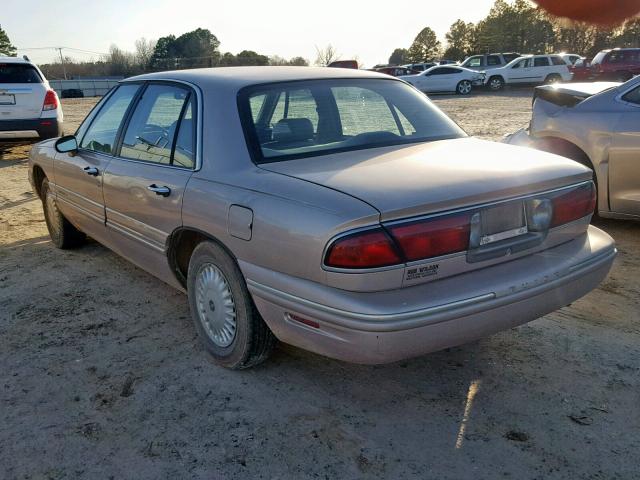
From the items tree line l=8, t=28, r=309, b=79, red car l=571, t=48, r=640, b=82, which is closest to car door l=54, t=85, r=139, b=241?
red car l=571, t=48, r=640, b=82

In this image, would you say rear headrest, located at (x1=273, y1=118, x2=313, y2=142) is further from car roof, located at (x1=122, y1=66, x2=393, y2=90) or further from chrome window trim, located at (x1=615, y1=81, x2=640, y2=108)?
chrome window trim, located at (x1=615, y1=81, x2=640, y2=108)

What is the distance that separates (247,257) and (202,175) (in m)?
0.56

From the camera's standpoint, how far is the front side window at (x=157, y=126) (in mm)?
3400

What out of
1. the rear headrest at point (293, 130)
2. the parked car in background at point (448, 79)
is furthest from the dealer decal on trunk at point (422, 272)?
the parked car in background at point (448, 79)

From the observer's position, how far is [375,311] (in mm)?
2336

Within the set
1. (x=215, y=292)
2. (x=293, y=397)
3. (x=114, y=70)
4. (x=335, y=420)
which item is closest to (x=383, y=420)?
(x=335, y=420)

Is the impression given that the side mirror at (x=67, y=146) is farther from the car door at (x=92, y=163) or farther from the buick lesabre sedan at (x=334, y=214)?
the buick lesabre sedan at (x=334, y=214)

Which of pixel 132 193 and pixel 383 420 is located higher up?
pixel 132 193

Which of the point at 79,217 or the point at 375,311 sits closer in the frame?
the point at 375,311

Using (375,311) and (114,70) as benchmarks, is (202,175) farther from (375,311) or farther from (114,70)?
(114,70)

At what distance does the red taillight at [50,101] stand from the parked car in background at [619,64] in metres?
20.8

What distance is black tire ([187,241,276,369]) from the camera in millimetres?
2912

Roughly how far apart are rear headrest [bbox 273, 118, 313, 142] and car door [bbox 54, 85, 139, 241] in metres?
1.31

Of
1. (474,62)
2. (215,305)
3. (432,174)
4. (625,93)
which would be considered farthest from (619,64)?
(215,305)
